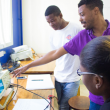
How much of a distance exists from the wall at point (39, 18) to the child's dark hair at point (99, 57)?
244cm

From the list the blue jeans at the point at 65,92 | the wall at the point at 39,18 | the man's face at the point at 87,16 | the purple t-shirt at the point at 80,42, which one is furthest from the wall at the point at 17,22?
the man's face at the point at 87,16

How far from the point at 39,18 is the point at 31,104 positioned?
7.72ft

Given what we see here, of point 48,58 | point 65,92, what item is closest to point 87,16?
point 48,58

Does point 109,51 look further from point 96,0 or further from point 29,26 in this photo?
point 29,26

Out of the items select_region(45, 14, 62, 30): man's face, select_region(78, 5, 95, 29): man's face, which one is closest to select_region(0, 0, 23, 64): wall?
select_region(45, 14, 62, 30): man's face

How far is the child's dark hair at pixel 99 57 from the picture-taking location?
46 centimetres

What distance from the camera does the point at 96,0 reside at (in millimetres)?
996

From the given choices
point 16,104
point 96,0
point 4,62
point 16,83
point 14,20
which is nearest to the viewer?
point 16,104

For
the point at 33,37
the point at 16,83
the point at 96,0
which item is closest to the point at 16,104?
the point at 16,83

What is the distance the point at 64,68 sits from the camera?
148 centimetres

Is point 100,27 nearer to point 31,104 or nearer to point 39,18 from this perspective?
point 31,104

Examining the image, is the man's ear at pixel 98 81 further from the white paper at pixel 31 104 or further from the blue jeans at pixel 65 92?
the blue jeans at pixel 65 92

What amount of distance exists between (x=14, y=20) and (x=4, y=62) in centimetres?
99

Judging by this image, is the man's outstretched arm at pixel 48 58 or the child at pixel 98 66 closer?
the child at pixel 98 66
